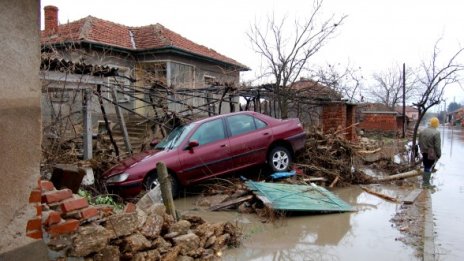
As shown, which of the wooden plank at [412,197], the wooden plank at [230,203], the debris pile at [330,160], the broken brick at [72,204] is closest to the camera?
the broken brick at [72,204]

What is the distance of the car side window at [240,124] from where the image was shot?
996 cm

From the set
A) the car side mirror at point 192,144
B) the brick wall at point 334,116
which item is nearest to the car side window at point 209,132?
the car side mirror at point 192,144

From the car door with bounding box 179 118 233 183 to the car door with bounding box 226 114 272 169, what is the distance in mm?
194

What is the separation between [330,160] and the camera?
11.3 metres

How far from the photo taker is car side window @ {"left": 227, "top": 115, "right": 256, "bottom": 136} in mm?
9961

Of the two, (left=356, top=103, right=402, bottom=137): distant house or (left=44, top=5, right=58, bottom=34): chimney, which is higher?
(left=44, top=5, right=58, bottom=34): chimney

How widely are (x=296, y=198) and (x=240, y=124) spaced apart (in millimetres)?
2704

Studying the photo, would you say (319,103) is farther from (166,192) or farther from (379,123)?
(379,123)

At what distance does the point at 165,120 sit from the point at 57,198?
28.7 feet

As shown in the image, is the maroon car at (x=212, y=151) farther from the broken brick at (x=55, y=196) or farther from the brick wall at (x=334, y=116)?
the brick wall at (x=334, y=116)

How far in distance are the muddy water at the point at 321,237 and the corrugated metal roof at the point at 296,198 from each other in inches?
7.2

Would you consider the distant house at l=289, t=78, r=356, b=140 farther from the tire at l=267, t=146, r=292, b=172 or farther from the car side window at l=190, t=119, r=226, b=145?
the car side window at l=190, t=119, r=226, b=145

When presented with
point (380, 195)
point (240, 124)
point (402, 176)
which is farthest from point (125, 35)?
point (380, 195)

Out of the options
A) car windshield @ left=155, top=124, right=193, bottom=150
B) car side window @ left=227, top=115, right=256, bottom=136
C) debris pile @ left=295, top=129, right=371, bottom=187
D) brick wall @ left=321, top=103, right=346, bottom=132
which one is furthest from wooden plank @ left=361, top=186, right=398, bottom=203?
brick wall @ left=321, top=103, right=346, bottom=132
